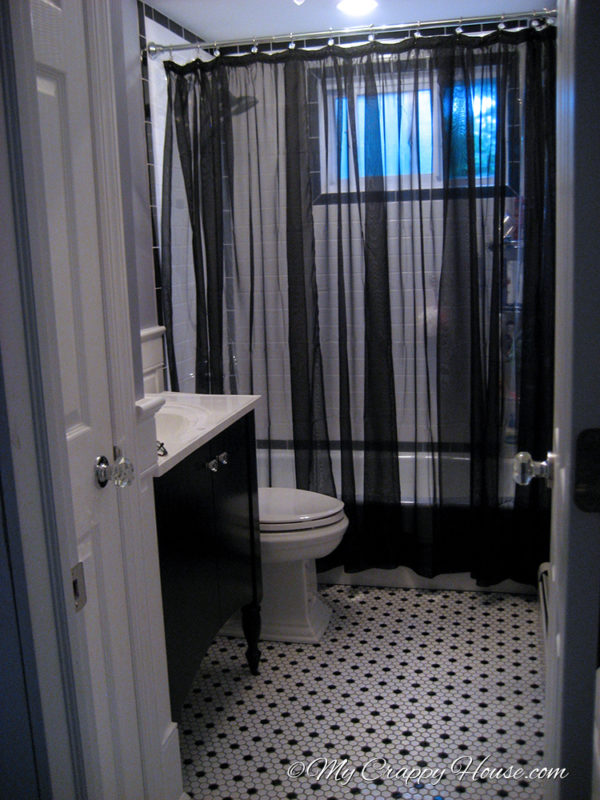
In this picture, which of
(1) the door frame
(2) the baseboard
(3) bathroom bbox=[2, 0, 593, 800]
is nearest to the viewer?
(1) the door frame

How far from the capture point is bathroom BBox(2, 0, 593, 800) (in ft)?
7.14

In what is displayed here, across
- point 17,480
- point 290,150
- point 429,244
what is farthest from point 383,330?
point 17,480

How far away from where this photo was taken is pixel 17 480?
0.96 metres

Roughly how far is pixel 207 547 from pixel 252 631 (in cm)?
59

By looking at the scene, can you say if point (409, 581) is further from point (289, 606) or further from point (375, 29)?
point (375, 29)

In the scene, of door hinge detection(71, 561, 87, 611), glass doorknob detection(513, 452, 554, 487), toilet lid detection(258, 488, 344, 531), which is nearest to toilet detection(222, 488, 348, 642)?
toilet lid detection(258, 488, 344, 531)

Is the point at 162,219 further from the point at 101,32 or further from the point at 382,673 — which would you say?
the point at 382,673

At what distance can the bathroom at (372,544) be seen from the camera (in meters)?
2.18

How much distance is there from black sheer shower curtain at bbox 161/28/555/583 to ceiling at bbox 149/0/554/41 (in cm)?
18

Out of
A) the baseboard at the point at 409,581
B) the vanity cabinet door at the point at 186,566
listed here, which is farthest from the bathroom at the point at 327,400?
the vanity cabinet door at the point at 186,566

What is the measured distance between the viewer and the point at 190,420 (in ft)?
8.00

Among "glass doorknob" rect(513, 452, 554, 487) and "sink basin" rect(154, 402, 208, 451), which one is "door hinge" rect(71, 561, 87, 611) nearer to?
"glass doorknob" rect(513, 452, 554, 487)

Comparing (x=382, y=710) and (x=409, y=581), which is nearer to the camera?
(x=382, y=710)

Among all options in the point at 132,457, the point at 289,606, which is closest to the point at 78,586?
the point at 132,457
